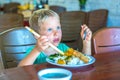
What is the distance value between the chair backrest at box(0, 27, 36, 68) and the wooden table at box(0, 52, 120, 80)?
50 centimetres

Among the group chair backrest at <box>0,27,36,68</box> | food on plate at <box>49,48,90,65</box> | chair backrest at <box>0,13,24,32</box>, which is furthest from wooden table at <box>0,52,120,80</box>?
chair backrest at <box>0,13,24,32</box>

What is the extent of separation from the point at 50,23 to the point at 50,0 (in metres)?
2.91

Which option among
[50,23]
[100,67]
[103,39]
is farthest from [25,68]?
[103,39]

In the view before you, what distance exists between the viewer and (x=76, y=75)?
1100 millimetres

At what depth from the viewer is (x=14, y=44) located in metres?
1.67

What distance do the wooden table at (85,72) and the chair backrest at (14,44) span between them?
1.63 ft

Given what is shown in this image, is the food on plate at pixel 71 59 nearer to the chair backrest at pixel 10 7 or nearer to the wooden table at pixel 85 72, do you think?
the wooden table at pixel 85 72

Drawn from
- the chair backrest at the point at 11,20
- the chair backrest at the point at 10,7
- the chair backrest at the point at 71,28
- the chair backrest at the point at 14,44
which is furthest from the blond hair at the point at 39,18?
the chair backrest at the point at 10,7

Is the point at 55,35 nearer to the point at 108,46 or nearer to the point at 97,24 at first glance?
the point at 108,46

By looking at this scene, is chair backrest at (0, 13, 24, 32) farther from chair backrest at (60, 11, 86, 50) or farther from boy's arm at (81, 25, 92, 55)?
boy's arm at (81, 25, 92, 55)

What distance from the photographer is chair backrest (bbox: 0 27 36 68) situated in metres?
1.65

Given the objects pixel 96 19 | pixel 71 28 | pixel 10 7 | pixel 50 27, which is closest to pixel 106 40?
pixel 50 27

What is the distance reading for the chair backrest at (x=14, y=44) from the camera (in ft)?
5.42

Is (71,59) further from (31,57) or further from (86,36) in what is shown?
(86,36)
